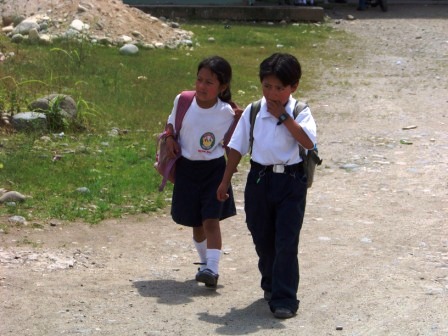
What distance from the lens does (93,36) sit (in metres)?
16.6

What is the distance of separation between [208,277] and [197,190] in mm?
560

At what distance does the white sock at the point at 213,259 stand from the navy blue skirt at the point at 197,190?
0.69 ft

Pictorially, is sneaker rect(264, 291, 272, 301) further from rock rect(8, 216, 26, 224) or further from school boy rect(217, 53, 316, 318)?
rock rect(8, 216, 26, 224)

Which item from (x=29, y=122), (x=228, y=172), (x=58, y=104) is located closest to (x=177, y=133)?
(x=228, y=172)

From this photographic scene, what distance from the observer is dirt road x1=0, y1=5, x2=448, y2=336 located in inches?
219

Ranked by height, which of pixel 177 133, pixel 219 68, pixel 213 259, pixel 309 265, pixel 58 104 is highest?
pixel 219 68

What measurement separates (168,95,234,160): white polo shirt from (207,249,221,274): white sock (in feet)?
1.95

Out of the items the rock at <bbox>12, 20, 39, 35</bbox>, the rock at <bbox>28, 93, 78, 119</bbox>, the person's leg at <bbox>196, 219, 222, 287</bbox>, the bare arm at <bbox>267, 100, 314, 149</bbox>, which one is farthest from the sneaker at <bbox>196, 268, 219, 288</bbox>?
the rock at <bbox>12, 20, 39, 35</bbox>

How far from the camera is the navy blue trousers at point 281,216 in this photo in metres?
5.62

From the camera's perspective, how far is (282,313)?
5.59 metres

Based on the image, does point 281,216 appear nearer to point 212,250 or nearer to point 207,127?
point 212,250

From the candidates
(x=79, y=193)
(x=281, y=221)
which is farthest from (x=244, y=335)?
(x=79, y=193)

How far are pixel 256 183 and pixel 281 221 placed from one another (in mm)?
261

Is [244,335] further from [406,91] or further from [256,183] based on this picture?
[406,91]
